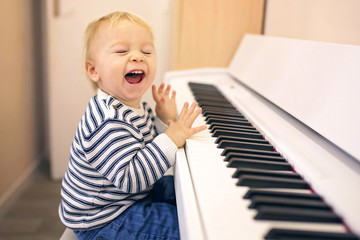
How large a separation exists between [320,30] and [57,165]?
1973mm

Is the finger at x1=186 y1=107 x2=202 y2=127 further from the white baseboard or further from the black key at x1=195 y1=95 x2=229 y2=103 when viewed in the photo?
the white baseboard

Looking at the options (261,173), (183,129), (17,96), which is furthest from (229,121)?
(17,96)

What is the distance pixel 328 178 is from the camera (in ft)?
2.10

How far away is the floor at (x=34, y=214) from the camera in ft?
6.03

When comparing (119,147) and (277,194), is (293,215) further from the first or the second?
(119,147)

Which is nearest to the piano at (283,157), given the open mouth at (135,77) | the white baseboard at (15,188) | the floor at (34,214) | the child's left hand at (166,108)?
the child's left hand at (166,108)

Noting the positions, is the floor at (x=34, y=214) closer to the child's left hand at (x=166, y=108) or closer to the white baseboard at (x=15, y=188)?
the white baseboard at (x=15, y=188)

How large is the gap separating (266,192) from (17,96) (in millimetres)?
1975

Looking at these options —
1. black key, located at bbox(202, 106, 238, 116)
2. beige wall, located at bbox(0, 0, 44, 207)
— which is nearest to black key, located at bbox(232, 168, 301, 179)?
black key, located at bbox(202, 106, 238, 116)

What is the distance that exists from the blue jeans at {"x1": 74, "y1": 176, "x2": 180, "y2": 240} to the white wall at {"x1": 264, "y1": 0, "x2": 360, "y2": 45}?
75cm

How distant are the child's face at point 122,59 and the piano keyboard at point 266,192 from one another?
0.28 meters

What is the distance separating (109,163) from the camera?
0.90 meters

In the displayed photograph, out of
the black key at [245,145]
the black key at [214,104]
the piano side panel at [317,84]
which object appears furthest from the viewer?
the black key at [214,104]

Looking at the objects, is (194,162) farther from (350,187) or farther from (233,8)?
(233,8)
